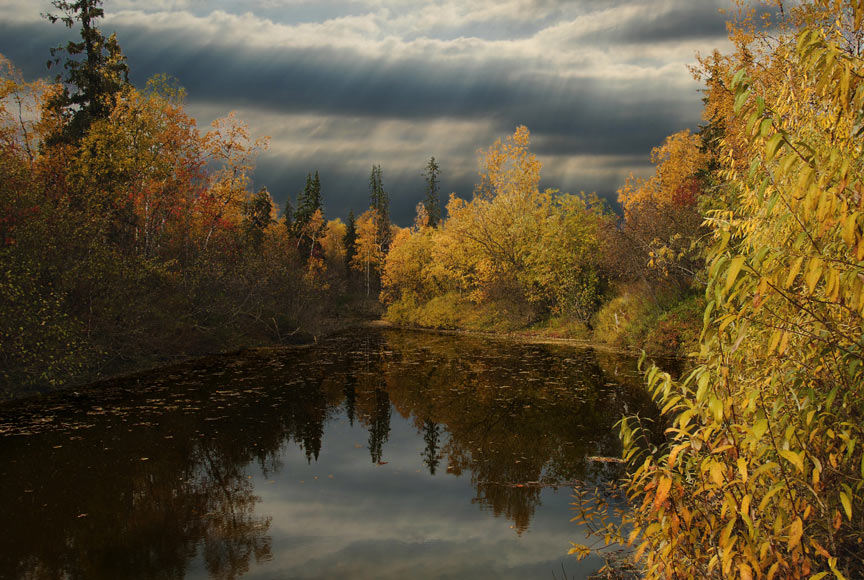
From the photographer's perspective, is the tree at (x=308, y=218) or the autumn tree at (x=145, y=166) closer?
the autumn tree at (x=145, y=166)

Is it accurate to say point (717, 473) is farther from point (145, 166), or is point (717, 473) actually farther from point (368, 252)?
point (368, 252)

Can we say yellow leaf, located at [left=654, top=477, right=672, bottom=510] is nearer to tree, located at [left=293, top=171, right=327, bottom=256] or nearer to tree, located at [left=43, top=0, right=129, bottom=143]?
tree, located at [left=43, top=0, right=129, bottom=143]

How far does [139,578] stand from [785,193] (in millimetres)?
7988

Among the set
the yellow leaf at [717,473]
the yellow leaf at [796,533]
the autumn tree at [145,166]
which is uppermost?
the autumn tree at [145,166]

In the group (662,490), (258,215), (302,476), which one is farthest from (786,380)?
(258,215)

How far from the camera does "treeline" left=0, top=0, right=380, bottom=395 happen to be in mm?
14727

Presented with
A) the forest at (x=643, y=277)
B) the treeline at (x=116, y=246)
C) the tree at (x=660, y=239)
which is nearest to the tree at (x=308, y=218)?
the forest at (x=643, y=277)

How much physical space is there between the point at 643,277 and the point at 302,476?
71.9 feet

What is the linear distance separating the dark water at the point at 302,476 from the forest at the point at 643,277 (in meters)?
1.37

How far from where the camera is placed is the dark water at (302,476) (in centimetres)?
671

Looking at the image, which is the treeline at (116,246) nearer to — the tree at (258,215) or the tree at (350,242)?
the tree at (258,215)

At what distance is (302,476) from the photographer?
9797mm

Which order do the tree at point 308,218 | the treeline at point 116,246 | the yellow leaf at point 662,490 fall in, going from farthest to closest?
the tree at point 308,218, the treeline at point 116,246, the yellow leaf at point 662,490

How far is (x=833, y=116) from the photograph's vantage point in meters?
4.90
